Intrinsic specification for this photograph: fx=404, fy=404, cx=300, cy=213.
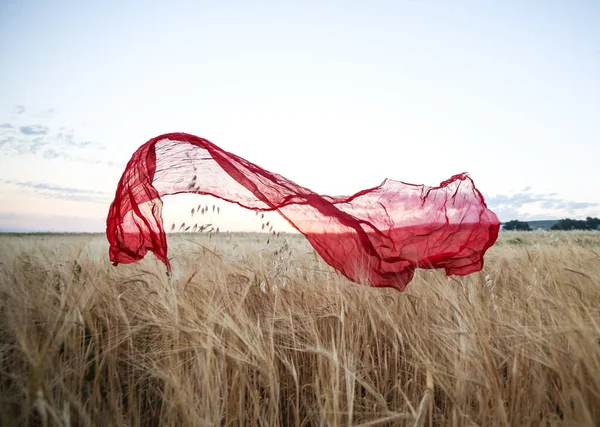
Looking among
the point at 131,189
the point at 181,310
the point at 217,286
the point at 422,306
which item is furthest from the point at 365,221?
the point at 131,189

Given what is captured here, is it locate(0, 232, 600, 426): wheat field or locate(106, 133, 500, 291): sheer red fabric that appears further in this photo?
locate(106, 133, 500, 291): sheer red fabric

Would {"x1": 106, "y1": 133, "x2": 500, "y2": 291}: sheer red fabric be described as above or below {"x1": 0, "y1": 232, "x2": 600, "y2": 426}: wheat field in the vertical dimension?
above

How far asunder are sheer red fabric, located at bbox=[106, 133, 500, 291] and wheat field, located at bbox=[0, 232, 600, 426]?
0.77 feet

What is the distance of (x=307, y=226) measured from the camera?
110 inches

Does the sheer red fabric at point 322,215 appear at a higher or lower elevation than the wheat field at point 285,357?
higher

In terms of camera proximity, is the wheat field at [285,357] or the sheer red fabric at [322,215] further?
the sheer red fabric at [322,215]

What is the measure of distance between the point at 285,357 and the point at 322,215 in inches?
52.5

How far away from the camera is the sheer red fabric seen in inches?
108

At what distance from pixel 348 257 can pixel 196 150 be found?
4.31ft

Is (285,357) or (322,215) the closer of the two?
(285,357)

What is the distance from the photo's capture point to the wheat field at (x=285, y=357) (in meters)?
1.25

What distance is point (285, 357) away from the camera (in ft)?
5.14

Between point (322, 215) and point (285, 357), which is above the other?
point (322, 215)

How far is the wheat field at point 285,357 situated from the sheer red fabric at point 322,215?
24 cm
